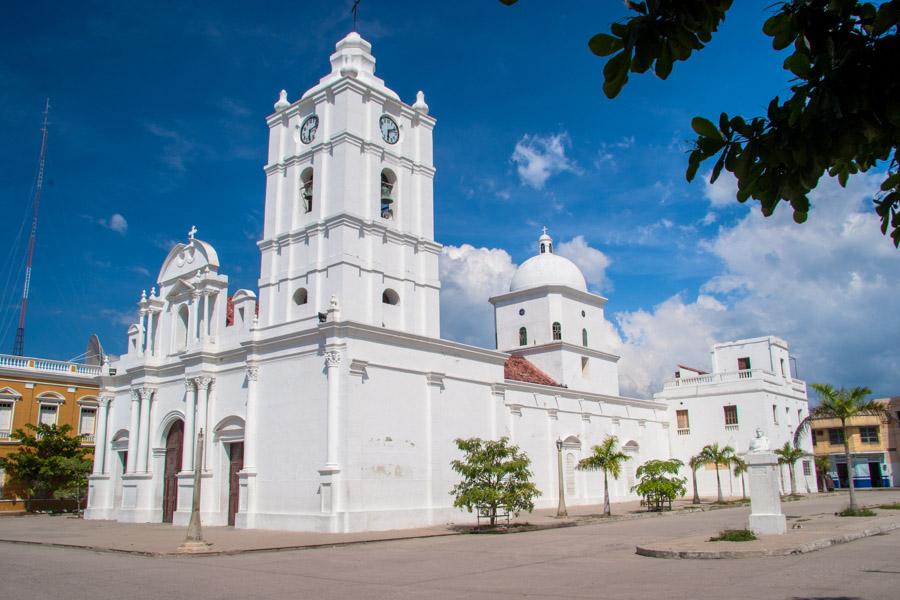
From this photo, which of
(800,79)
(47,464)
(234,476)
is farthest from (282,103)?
(800,79)

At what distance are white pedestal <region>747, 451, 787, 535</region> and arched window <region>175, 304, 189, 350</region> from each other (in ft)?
75.5

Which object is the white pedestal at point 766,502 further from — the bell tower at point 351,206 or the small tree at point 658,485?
the bell tower at point 351,206

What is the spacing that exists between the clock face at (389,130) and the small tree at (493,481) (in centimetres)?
1212

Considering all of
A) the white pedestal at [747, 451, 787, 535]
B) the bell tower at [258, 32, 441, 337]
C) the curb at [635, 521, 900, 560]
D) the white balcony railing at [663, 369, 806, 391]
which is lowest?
the curb at [635, 521, 900, 560]

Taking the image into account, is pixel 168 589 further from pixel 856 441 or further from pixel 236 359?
pixel 856 441

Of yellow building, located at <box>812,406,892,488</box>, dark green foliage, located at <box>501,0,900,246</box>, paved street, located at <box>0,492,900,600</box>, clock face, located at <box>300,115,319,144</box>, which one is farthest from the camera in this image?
yellow building, located at <box>812,406,892,488</box>

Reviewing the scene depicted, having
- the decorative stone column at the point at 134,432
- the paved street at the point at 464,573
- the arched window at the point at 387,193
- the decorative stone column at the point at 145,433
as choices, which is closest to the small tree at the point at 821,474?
the paved street at the point at 464,573

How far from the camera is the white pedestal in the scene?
54.2ft

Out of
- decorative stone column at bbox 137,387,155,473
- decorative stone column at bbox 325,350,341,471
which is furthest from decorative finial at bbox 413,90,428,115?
decorative stone column at bbox 137,387,155,473

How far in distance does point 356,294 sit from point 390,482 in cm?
641

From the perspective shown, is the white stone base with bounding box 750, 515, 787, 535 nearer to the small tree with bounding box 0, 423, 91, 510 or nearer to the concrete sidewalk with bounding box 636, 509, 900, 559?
the concrete sidewalk with bounding box 636, 509, 900, 559

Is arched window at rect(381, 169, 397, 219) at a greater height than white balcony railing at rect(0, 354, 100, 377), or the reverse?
arched window at rect(381, 169, 397, 219)

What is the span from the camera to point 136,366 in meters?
30.6

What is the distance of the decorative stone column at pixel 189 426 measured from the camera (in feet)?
87.6
